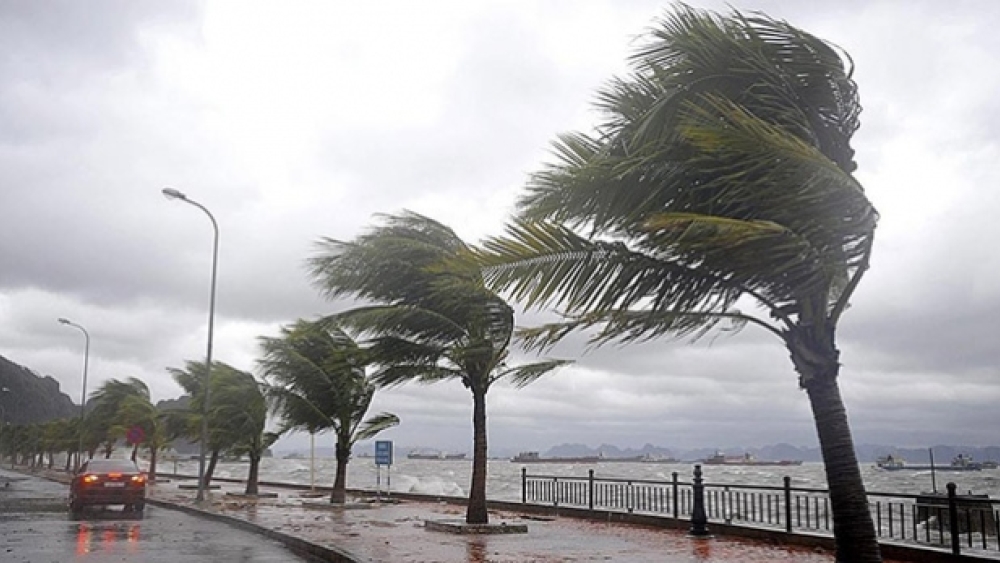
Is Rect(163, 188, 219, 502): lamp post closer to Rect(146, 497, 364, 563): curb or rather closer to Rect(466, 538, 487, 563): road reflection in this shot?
Rect(146, 497, 364, 563): curb

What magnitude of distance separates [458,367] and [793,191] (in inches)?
466

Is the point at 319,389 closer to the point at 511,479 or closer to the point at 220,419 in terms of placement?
the point at 220,419

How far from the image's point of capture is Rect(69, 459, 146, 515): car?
27.1 metres

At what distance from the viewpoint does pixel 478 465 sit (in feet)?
62.1

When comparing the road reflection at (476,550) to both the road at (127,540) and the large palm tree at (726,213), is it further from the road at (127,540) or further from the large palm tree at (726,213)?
the large palm tree at (726,213)

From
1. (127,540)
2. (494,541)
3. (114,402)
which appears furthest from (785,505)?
(114,402)

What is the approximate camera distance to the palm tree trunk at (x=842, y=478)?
26.2ft

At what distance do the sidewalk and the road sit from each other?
91 centimetres

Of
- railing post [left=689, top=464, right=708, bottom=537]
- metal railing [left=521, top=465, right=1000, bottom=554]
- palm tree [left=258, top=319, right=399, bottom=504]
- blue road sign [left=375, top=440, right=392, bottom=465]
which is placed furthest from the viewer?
blue road sign [left=375, top=440, right=392, bottom=465]

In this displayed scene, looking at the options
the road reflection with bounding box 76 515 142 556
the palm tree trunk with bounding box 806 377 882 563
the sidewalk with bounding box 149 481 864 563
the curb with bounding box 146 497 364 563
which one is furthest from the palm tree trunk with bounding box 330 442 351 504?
the palm tree trunk with bounding box 806 377 882 563

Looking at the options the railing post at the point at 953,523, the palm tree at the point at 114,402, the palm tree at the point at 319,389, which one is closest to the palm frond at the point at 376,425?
the palm tree at the point at 319,389

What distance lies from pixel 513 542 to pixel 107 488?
1612 cm

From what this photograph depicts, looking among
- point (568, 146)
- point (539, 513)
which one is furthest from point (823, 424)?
point (539, 513)

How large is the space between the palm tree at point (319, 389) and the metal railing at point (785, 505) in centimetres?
547
